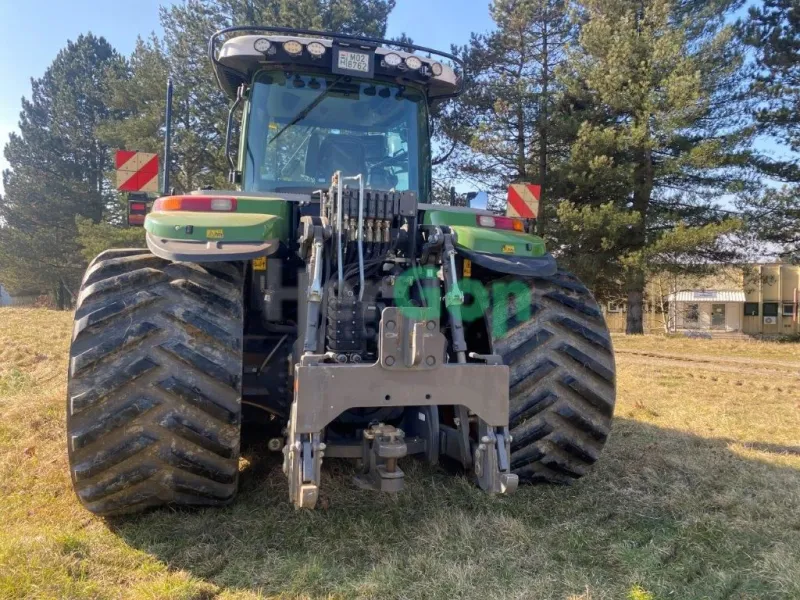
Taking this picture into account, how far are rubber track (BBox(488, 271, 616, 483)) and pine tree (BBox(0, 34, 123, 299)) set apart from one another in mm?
27991

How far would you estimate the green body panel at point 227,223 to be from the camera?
3.15 metres

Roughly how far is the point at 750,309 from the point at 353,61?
38.7 meters

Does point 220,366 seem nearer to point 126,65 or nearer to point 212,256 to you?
point 212,256

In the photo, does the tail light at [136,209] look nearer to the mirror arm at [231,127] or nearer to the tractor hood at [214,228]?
the mirror arm at [231,127]

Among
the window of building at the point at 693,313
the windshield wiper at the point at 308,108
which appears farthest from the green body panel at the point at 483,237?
the window of building at the point at 693,313

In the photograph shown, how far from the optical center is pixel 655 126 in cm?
1762

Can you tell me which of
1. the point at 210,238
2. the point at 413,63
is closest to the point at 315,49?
the point at 413,63

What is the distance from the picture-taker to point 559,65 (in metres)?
19.7

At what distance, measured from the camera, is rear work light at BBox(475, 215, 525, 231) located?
154 inches

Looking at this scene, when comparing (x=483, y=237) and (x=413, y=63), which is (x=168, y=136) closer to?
(x=413, y=63)

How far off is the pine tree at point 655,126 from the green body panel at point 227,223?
49.4ft

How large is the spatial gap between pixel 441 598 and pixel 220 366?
4.44ft

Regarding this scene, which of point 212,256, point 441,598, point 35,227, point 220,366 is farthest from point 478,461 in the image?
point 35,227

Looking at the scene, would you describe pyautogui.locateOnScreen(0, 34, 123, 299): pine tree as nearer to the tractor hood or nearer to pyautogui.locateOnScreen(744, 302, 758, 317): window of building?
the tractor hood
